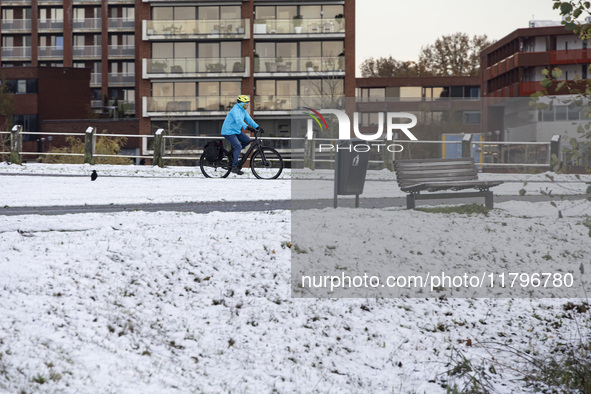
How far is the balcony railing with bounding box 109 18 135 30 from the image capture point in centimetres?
6694

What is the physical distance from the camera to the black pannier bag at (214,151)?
691 inches

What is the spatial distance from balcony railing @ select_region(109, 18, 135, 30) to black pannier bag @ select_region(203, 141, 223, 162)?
52351 millimetres

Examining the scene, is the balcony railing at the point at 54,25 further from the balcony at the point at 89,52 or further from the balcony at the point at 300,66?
the balcony at the point at 300,66

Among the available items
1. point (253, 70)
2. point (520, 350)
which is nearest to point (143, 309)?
point (520, 350)

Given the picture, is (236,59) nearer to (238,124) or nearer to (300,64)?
(300,64)

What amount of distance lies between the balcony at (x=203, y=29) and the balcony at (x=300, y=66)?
2064 mm

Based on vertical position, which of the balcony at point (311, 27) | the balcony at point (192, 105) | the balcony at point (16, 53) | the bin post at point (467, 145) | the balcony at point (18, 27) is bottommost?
the bin post at point (467, 145)

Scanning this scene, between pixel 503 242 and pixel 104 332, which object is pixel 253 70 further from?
pixel 104 332

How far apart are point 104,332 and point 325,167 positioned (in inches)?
853

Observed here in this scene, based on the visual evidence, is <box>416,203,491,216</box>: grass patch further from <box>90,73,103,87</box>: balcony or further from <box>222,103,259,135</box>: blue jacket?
<box>90,73,103,87</box>: balcony

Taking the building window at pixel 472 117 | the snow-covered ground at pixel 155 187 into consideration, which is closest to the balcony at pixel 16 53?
the building window at pixel 472 117

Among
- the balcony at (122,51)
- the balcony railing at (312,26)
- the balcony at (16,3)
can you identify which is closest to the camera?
the balcony railing at (312,26)

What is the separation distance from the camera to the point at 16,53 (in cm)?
6869

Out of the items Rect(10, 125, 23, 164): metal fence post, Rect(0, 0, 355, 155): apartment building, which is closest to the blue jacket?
Rect(10, 125, 23, 164): metal fence post
